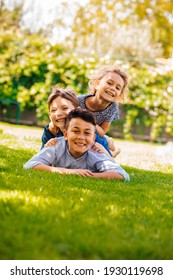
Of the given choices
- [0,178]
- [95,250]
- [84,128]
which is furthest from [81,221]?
[84,128]

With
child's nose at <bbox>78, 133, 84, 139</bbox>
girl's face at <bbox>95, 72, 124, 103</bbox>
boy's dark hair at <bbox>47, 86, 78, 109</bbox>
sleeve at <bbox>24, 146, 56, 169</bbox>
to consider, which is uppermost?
girl's face at <bbox>95, 72, 124, 103</bbox>

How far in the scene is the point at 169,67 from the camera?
41.3 ft

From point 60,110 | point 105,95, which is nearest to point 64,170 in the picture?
point 60,110

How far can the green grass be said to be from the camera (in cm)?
232

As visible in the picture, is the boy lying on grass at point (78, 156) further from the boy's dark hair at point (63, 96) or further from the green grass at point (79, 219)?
the boy's dark hair at point (63, 96)

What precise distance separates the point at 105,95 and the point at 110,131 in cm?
700

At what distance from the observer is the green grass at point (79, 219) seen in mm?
2320

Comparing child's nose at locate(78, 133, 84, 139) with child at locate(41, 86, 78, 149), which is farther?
child at locate(41, 86, 78, 149)

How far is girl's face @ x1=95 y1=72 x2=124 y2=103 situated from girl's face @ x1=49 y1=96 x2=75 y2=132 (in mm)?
805

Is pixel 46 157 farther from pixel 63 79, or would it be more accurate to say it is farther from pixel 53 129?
pixel 63 79

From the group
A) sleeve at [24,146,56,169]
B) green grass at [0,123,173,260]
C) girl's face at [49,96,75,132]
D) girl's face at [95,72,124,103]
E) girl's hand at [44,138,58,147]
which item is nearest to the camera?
green grass at [0,123,173,260]

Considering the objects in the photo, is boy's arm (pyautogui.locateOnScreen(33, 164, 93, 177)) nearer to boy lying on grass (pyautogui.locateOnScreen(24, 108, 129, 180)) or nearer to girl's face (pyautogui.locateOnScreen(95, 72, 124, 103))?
boy lying on grass (pyautogui.locateOnScreen(24, 108, 129, 180))

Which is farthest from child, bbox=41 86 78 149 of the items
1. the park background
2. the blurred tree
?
the blurred tree

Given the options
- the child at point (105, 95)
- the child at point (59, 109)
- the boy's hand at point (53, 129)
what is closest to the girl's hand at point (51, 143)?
the child at point (59, 109)
